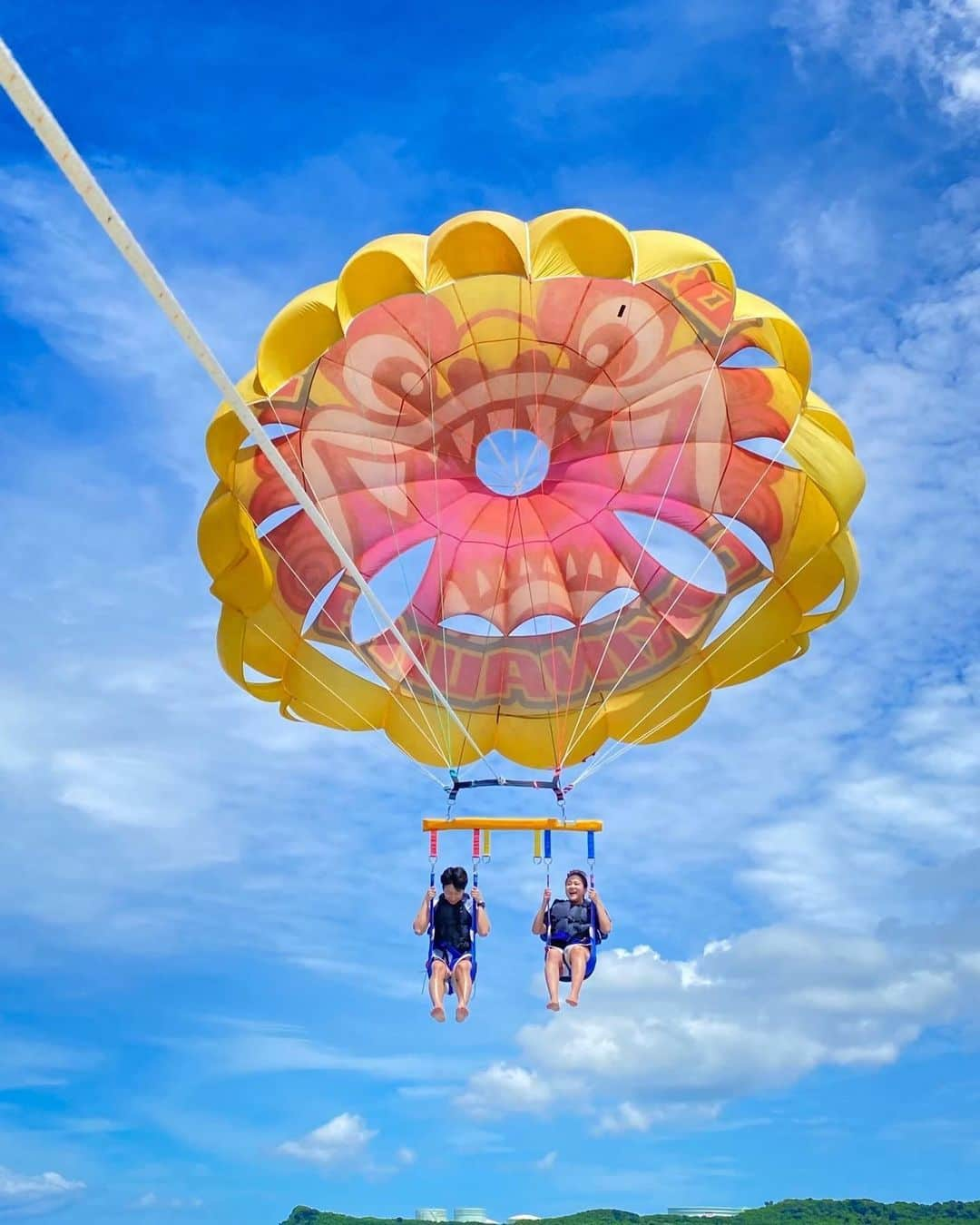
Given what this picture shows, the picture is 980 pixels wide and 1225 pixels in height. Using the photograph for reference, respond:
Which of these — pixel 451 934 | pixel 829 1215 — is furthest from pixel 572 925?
pixel 829 1215

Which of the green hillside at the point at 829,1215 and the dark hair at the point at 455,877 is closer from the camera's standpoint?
the dark hair at the point at 455,877

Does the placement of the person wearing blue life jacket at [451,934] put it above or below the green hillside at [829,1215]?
below

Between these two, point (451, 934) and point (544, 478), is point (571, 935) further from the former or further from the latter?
point (544, 478)

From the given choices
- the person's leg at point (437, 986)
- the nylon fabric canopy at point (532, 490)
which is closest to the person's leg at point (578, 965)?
the person's leg at point (437, 986)

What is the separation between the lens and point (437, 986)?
36.0ft

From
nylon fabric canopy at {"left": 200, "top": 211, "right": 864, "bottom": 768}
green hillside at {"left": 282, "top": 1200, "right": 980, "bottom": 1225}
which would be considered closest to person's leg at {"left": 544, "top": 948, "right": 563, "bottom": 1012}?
nylon fabric canopy at {"left": 200, "top": 211, "right": 864, "bottom": 768}

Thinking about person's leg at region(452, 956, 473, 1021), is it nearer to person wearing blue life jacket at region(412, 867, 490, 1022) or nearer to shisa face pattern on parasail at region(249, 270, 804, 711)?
person wearing blue life jacket at region(412, 867, 490, 1022)

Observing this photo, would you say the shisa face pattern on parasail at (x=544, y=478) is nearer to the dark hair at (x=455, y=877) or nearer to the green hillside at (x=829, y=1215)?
the dark hair at (x=455, y=877)

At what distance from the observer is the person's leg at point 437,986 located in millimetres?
10820

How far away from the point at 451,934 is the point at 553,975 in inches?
33.8

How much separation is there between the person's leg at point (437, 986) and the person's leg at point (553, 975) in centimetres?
79

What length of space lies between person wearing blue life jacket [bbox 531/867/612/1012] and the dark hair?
0.66 m

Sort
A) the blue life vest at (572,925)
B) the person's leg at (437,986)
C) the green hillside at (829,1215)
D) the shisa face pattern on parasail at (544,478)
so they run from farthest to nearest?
the green hillside at (829,1215) → the shisa face pattern on parasail at (544,478) → the blue life vest at (572,925) → the person's leg at (437,986)

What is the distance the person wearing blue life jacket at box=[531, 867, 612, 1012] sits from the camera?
1120 centimetres
